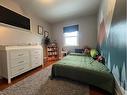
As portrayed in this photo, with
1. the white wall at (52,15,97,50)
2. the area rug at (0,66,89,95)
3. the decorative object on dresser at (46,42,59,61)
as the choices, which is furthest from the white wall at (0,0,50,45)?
the white wall at (52,15,97,50)

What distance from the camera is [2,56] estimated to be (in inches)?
83.7

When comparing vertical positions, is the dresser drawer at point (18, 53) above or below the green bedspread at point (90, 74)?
above

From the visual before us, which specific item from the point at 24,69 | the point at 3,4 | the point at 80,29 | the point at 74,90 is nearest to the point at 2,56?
the point at 24,69

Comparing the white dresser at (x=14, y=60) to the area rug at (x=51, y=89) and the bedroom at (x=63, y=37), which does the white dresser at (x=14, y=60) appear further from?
the area rug at (x=51, y=89)

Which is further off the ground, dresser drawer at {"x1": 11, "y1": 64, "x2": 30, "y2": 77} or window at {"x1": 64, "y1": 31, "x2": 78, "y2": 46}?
window at {"x1": 64, "y1": 31, "x2": 78, "y2": 46}

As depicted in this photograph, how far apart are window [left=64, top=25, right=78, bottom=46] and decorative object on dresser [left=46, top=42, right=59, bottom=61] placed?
0.71 m

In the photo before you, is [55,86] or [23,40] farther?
[23,40]

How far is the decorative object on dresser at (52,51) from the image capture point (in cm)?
478

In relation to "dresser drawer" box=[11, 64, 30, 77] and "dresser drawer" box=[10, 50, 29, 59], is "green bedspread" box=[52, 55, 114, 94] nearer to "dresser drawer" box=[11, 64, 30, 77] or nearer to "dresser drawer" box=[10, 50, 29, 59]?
"dresser drawer" box=[11, 64, 30, 77]

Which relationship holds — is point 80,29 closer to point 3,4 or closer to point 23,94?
point 3,4

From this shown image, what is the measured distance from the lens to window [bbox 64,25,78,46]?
15.2 ft

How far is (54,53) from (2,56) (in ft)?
9.81

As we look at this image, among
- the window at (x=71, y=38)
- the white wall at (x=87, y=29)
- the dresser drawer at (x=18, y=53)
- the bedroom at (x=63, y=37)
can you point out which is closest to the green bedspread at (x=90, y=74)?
the bedroom at (x=63, y=37)

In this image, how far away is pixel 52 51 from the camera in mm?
4875
